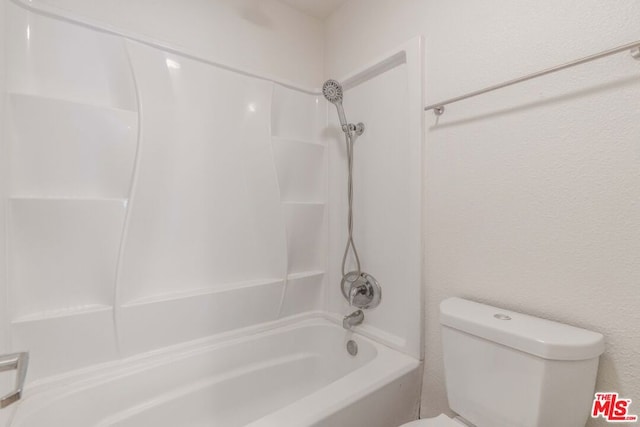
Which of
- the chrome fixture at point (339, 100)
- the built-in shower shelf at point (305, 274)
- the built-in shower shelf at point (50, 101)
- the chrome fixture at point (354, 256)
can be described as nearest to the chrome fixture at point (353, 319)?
the chrome fixture at point (354, 256)

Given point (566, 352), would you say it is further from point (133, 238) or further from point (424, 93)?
point (133, 238)

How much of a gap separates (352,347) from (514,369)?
0.83m

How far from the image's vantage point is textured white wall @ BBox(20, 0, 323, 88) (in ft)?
4.04

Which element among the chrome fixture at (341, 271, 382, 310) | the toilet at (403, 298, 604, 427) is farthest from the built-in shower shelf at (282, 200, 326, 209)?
the toilet at (403, 298, 604, 427)

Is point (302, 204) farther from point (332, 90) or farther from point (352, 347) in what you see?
point (352, 347)

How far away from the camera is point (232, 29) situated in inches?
59.9

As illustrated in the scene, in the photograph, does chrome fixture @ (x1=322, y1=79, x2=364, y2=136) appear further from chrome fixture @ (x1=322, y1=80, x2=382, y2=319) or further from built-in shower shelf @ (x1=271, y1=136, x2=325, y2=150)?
built-in shower shelf @ (x1=271, y1=136, x2=325, y2=150)

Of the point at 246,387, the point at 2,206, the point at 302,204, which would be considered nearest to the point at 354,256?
the point at 302,204

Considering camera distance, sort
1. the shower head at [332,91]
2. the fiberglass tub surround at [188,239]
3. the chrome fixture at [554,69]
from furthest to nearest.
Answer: the shower head at [332,91], the fiberglass tub surround at [188,239], the chrome fixture at [554,69]

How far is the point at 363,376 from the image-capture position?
3.70ft

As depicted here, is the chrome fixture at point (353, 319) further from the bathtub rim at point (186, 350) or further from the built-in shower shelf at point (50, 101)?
the built-in shower shelf at point (50, 101)

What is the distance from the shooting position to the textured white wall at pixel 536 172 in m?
0.78

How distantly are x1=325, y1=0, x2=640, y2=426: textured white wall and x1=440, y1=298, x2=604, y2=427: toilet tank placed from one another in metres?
0.10

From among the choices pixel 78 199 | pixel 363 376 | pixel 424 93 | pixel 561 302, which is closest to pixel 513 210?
pixel 561 302
